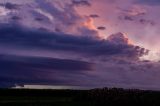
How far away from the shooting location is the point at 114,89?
7194cm
